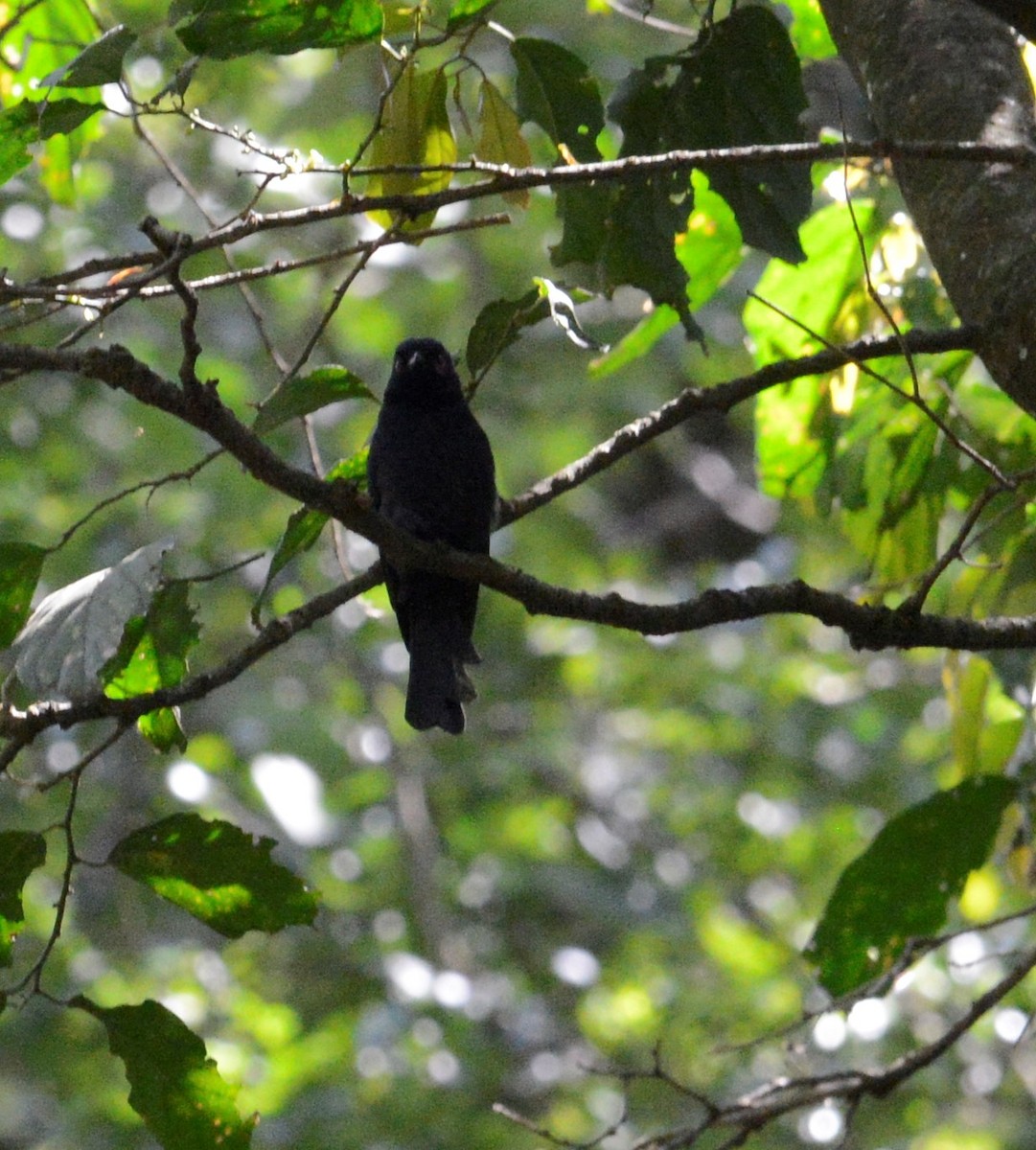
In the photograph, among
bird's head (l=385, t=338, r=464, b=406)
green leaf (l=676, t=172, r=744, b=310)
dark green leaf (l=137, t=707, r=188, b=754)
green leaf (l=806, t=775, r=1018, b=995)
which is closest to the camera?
dark green leaf (l=137, t=707, r=188, b=754)

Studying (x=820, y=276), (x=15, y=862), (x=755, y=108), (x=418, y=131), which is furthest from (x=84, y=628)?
(x=820, y=276)

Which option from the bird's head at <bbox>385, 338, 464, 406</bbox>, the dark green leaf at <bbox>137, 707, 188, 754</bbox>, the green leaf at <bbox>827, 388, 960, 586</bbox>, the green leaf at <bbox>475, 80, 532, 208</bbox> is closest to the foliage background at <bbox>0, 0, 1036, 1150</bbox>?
the bird's head at <bbox>385, 338, 464, 406</bbox>

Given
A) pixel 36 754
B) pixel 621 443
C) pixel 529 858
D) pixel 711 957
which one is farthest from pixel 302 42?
pixel 711 957

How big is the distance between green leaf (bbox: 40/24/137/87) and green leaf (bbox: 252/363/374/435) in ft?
1.63

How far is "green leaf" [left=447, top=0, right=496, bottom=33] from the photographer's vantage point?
7.97 ft

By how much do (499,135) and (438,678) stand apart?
3.76 feet

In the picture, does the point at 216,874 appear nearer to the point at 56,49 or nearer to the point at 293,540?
the point at 293,540

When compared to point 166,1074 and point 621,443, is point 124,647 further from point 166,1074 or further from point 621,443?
point 621,443

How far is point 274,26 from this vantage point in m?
2.18

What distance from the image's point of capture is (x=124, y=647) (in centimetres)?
240

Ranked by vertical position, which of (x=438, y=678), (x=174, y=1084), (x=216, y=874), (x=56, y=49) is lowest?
(x=174, y=1084)

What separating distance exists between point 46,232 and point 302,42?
6.66m

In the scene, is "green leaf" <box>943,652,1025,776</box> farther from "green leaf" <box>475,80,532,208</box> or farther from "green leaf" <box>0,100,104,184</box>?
"green leaf" <box>0,100,104,184</box>

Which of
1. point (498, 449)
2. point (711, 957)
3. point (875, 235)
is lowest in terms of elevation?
point (875, 235)
